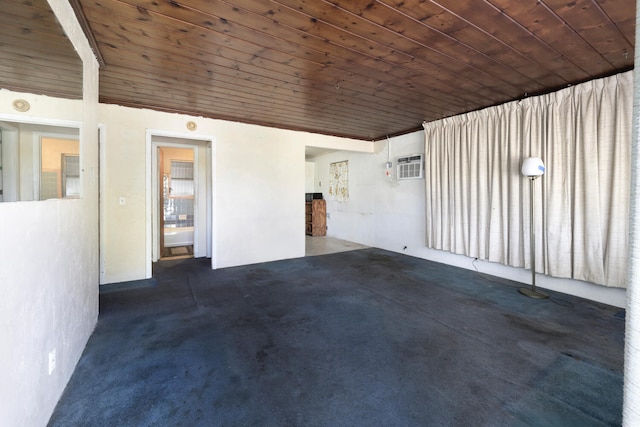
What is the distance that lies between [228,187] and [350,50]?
2882mm

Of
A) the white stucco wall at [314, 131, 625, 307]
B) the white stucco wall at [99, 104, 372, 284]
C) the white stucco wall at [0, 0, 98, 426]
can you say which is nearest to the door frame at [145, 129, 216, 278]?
the white stucco wall at [99, 104, 372, 284]

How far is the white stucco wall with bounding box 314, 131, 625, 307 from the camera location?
4121 mm

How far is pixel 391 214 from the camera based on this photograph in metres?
5.70

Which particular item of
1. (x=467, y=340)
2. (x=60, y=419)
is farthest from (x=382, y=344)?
(x=60, y=419)

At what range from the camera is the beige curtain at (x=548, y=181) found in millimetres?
2812

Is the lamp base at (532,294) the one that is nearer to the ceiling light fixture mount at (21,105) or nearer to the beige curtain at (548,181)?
the beige curtain at (548,181)

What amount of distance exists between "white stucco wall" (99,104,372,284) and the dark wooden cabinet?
2.36m

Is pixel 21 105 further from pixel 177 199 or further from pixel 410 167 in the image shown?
pixel 177 199

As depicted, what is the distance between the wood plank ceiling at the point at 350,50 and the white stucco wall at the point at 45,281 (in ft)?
1.81

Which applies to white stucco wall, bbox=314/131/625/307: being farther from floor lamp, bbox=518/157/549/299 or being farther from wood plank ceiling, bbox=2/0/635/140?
wood plank ceiling, bbox=2/0/635/140

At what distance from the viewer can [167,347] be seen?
7.09ft

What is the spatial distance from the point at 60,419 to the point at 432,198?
4725mm

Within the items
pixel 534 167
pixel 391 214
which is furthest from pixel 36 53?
pixel 391 214

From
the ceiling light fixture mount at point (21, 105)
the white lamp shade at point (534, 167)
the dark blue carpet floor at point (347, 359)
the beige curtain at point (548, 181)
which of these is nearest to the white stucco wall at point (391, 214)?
the beige curtain at point (548, 181)
